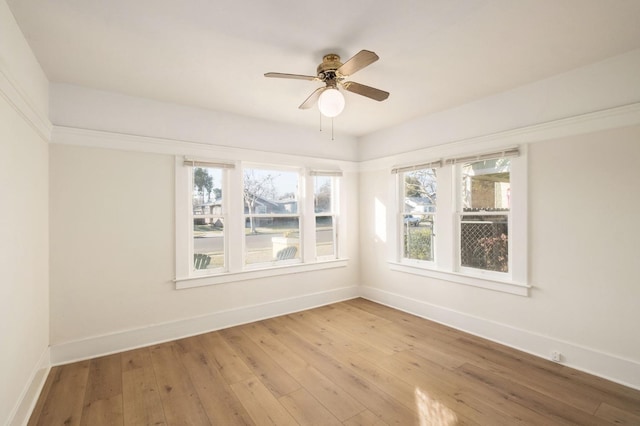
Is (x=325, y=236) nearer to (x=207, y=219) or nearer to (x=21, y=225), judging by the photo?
(x=207, y=219)

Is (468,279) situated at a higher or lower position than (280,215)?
lower

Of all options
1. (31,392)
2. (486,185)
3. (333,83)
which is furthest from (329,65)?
(31,392)

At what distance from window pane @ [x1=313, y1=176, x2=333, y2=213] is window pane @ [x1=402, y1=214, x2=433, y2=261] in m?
1.26

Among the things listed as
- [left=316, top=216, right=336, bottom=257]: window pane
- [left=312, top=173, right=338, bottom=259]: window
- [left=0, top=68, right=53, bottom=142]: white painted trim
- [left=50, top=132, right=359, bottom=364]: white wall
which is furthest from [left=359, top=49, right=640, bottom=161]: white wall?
[left=0, top=68, right=53, bottom=142]: white painted trim

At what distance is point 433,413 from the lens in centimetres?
218

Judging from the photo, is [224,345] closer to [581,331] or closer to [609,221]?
[581,331]

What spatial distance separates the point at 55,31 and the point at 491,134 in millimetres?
4075

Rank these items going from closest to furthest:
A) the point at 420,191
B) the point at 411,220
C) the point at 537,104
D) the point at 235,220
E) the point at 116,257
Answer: the point at 537,104 < the point at 116,257 < the point at 235,220 < the point at 420,191 < the point at 411,220

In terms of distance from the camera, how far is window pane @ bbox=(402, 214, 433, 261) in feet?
13.7

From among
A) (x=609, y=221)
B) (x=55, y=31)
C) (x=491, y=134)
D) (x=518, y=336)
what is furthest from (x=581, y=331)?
(x=55, y=31)

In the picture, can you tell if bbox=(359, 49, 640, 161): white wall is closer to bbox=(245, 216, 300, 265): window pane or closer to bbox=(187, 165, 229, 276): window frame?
bbox=(245, 216, 300, 265): window pane

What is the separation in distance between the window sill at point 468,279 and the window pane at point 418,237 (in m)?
0.19

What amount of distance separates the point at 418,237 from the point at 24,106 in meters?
4.33

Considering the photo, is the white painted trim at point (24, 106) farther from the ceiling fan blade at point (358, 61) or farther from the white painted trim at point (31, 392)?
the ceiling fan blade at point (358, 61)
